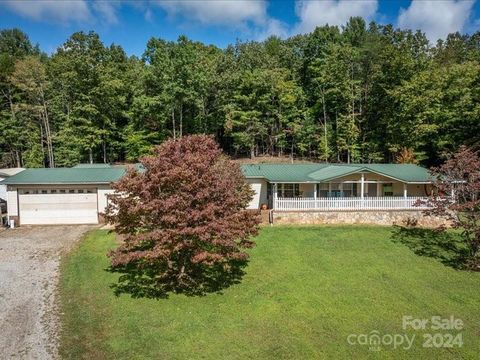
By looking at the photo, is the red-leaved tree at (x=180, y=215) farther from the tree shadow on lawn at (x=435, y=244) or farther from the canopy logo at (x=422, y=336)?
the tree shadow on lawn at (x=435, y=244)

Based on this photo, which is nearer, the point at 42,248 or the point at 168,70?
the point at 42,248

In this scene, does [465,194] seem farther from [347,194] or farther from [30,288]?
[30,288]

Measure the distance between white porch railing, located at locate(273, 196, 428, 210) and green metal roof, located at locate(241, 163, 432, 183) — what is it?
4.61ft

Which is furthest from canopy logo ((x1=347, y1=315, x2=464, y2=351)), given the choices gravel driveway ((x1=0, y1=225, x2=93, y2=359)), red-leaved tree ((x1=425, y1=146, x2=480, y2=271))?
gravel driveway ((x1=0, y1=225, x2=93, y2=359))

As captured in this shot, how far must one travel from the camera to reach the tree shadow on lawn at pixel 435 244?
59.5ft

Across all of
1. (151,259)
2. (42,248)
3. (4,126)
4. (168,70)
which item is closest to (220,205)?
(151,259)

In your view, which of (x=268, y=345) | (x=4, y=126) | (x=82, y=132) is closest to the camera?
(x=268, y=345)

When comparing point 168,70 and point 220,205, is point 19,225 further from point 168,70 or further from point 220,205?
point 168,70

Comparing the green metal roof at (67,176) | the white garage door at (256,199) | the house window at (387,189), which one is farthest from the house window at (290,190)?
the green metal roof at (67,176)

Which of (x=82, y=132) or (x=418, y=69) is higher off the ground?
(x=418, y=69)

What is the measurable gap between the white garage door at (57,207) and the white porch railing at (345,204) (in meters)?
12.8

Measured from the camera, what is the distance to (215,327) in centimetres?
1084

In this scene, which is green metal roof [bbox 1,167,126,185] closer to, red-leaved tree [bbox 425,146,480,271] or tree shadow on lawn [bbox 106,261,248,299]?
tree shadow on lawn [bbox 106,261,248,299]

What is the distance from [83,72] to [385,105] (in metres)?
35.7
